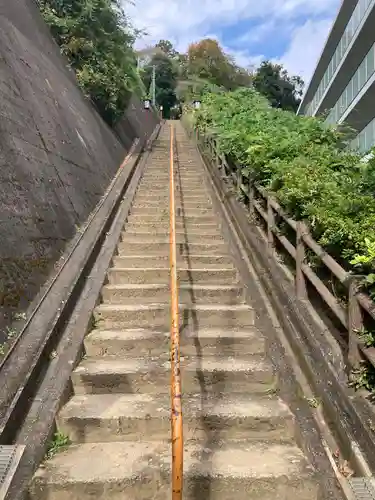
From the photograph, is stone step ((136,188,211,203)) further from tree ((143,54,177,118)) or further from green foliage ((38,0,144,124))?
tree ((143,54,177,118))

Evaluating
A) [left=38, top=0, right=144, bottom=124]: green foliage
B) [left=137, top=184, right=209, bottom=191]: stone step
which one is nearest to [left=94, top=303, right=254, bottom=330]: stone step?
[left=137, top=184, right=209, bottom=191]: stone step

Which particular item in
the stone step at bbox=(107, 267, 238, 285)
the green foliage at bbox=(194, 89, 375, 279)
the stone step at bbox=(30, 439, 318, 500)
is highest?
the green foliage at bbox=(194, 89, 375, 279)

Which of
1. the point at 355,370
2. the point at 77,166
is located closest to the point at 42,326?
the point at 355,370

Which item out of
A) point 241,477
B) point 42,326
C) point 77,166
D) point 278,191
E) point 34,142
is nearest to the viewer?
point 241,477

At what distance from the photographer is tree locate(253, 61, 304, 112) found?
46.3 meters

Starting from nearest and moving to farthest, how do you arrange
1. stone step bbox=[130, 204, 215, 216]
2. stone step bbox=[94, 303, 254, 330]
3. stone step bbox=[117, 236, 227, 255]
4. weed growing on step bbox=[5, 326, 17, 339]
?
weed growing on step bbox=[5, 326, 17, 339] < stone step bbox=[94, 303, 254, 330] < stone step bbox=[117, 236, 227, 255] < stone step bbox=[130, 204, 215, 216]

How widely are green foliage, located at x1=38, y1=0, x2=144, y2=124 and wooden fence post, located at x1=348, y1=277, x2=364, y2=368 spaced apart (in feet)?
35.6

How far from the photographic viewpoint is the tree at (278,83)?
46.3 meters

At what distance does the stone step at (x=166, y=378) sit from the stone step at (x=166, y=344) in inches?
8.7

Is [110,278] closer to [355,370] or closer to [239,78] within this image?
[355,370]

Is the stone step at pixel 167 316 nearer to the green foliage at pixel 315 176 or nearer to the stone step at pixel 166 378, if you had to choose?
the stone step at pixel 166 378

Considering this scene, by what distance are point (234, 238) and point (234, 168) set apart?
2780 mm

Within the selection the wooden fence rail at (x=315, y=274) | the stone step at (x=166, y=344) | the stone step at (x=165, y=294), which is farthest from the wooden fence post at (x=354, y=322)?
the stone step at (x=165, y=294)

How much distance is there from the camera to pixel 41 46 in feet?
34.8
